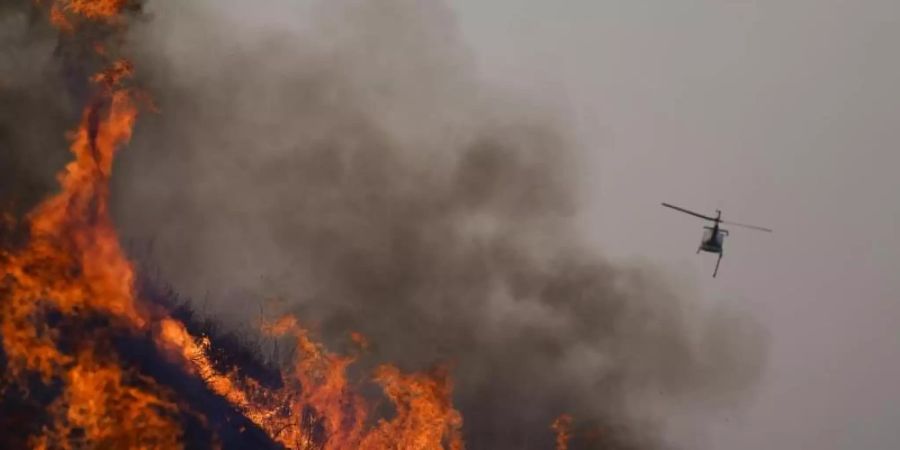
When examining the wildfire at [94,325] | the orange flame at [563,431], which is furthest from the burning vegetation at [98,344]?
the orange flame at [563,431]

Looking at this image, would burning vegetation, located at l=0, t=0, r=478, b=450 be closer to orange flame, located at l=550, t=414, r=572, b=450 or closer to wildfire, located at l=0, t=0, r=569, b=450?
wildfire, located at l=0, t=0, r=569, b=450

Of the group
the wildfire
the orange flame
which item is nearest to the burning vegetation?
the wildfire

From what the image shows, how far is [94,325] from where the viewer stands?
72.5 ft

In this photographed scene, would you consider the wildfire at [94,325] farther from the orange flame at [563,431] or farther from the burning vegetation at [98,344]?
the orange flame at [563,431]

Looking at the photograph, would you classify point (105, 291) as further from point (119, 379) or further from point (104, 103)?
point (104, 103)

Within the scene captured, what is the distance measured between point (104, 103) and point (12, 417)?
989 cm

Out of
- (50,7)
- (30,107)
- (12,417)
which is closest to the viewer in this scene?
(12,417)

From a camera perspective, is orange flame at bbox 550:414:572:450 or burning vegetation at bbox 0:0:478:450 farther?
orange flame at bbox 550:414:572:450

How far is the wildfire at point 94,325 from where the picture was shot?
65.2 feet

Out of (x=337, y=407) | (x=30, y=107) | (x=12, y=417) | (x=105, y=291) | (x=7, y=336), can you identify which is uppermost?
(x=30, y=107)

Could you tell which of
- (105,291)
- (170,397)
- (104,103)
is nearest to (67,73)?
(104,103)

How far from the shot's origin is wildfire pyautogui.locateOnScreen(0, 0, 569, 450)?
65.2 ft

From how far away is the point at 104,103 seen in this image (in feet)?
84.0

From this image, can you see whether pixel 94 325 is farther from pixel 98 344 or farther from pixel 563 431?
pixel 563 431
